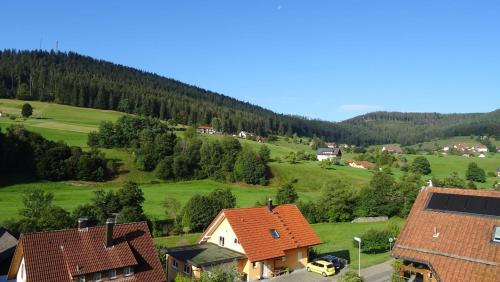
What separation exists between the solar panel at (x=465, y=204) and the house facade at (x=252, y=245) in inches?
505

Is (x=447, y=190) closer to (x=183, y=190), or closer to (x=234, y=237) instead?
(x=234, y=237)

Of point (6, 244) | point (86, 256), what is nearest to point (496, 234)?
point (86, 256)

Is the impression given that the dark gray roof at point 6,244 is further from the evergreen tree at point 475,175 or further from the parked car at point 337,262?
the evergreen tree at point 475,175

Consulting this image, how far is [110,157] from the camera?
91125mm

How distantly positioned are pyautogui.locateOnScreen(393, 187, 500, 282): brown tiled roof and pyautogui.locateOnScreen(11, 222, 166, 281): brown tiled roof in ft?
54.7

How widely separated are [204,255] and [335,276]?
11.0 meters

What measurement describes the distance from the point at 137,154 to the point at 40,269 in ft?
215

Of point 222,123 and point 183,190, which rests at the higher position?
point 222,123

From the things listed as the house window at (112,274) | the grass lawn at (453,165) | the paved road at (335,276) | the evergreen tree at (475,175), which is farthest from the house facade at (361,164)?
the house window at (112,274)

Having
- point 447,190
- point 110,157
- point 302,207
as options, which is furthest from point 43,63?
point 447,190

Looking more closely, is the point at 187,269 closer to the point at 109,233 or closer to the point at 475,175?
the point at 109,233

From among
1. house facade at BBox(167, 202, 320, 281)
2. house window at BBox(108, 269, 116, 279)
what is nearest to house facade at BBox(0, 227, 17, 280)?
house window at BBox(108, 269, 116, 279)

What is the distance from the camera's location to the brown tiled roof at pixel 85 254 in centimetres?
2725

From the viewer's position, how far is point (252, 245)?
3631 centimetres
